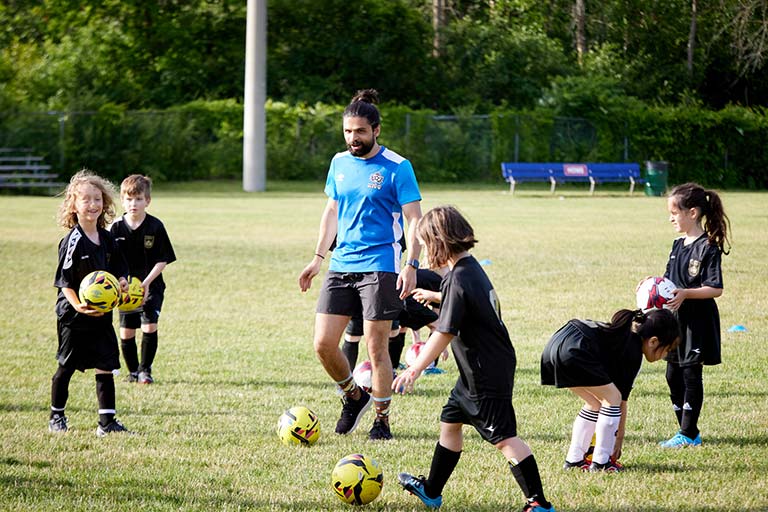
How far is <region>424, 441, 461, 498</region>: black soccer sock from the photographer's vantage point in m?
4.97

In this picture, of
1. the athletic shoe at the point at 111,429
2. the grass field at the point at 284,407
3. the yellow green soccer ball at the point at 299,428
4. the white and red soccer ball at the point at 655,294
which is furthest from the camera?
the athletic shoe at the point at 111,429

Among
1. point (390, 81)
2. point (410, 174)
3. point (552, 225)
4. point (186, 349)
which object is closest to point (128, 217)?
point (186, 349)

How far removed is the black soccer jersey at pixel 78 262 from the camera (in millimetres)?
6559

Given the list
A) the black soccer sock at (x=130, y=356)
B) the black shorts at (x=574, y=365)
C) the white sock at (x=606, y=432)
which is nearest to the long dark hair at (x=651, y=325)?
the black shorts at (x=574, y=365)

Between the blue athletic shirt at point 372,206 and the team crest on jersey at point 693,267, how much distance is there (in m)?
1.86

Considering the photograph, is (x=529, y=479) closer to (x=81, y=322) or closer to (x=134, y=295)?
(x=81, y=322)

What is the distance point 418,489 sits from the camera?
5090 millimetres

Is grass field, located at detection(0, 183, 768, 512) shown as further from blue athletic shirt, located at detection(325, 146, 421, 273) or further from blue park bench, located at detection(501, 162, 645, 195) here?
blue park bench, located at detection(501, 162, 645, 195)

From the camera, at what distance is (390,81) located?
151ft

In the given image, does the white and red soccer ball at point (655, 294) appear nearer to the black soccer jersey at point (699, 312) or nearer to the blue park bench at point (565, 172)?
the black soccer jersey at point (699, 312)

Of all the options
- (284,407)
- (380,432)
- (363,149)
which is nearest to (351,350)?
(284,407)

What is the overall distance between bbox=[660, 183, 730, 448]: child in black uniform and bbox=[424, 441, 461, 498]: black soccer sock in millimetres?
1933

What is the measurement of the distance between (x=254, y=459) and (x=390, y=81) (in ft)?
135

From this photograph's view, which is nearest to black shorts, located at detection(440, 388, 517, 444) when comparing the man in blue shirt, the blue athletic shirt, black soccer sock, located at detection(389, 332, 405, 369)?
the man in blue shirt
